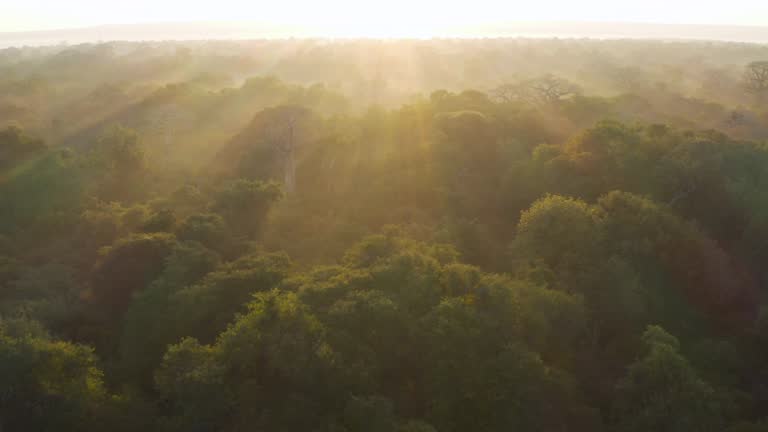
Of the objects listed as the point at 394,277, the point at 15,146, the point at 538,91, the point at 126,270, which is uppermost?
the point at 538,91

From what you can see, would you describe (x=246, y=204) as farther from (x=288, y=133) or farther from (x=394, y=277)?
(x=394, y=277)

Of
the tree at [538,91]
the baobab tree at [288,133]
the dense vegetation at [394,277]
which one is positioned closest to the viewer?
the dense vegetation at [394,277]

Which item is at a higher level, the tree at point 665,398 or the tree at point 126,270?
the tree at point 126,270

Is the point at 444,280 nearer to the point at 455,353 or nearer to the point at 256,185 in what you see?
Answer: the point at 455,353

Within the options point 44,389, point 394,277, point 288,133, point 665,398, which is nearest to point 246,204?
point 288,133

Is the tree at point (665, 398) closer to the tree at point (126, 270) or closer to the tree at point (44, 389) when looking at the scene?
the tree at point (44, 389)

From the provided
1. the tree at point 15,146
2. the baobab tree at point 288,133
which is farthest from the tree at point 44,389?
the tree at point 15,146

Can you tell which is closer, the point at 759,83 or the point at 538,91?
the point at 538,91

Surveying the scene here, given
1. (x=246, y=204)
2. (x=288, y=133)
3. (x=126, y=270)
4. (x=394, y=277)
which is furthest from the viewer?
(x=288, y=133)
